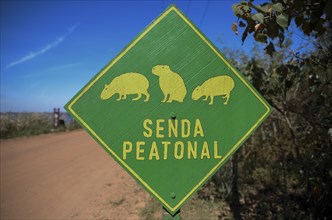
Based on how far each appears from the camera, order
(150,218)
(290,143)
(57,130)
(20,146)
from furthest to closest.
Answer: (57,130) < (20,146) < (290,143) < (150,218)

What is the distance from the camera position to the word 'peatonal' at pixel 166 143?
59.9 inches

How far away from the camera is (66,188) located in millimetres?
5320

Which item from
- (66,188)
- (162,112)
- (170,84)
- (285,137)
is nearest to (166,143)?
(162,112)

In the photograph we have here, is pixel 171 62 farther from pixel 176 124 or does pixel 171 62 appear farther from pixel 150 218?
pixel 150 218

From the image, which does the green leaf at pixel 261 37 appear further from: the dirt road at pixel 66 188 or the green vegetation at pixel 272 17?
the dirt road at pixel 66 188

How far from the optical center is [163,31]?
1548 mm

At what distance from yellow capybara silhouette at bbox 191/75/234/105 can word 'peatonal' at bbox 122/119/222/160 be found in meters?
0.17

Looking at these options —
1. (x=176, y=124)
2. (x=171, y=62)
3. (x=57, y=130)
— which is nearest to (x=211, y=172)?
(x=176, y=124)

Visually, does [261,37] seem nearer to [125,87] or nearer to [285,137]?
[125,87]

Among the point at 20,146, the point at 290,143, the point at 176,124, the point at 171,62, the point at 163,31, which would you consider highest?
the point at 20,146

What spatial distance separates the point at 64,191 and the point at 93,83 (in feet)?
14.2

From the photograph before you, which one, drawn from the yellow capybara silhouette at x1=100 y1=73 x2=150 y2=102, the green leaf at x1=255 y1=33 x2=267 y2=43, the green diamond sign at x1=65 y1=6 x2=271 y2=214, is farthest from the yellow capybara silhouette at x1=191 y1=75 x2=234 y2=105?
the green leaf at x1=255 y1=33 x2=267 y2=43

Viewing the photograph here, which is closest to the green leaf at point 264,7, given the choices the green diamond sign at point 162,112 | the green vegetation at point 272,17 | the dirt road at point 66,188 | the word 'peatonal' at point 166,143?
the green vegetation at point 272,17

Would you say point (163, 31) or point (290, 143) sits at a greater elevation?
point (163, 31)
